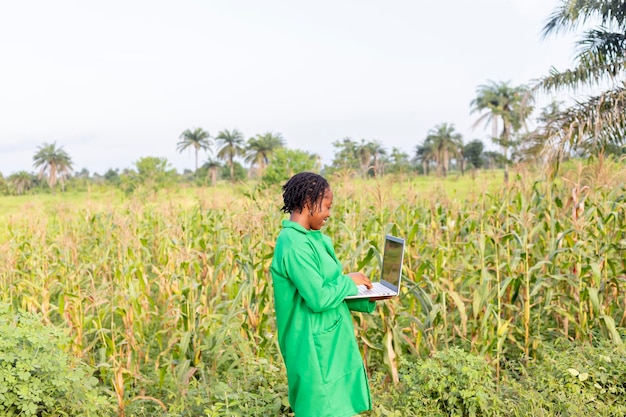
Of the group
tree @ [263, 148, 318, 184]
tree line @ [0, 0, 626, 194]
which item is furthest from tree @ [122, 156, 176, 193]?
tree @ [263, 148, 318, 184]

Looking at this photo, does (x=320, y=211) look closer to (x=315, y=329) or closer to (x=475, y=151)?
(x=315, y=329)

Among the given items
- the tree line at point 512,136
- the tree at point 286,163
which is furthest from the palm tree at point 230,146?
the tree at point 286,163

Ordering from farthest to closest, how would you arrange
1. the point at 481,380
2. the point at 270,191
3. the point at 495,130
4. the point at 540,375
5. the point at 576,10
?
the point at 495,130
the point at 576,10
the point at 270,191
the point at 540,375
the point at 481,380

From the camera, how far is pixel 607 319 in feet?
12.9

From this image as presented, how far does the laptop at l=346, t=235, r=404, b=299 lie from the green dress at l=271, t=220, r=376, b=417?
A: 5.7 inches

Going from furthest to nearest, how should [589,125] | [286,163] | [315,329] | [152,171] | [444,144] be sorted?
[444,144] < [152,171] < [286,163] < [589,125] < [315,329]

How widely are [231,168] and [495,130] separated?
31.1 meters

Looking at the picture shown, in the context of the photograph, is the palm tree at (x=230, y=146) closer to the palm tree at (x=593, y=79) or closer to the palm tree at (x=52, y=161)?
the palm tree at (x=52, y=161)

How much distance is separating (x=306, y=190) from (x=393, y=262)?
0.57 meters

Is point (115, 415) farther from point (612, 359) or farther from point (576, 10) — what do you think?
point (576, 10)

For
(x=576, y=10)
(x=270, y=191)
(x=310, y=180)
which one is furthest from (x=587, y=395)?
(x=576, y=10)

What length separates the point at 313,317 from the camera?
2289mm

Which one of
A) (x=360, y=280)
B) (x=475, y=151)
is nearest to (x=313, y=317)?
(x=360, y=280)

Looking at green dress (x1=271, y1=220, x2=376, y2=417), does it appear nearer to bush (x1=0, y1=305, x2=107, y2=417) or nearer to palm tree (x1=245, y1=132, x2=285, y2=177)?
bush (x1=0, y1=305, x2=107, y2=417)
